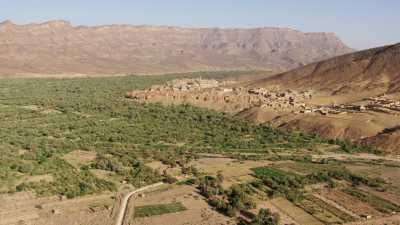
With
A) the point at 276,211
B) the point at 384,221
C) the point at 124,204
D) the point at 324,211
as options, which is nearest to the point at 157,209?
the point at 124,204

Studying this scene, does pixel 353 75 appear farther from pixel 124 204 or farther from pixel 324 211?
pixel 124 204

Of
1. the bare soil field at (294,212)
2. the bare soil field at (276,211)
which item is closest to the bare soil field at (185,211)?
the bare soil field at (276,211)

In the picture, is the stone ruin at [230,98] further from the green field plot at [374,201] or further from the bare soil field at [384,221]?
the bare soil field at [384,221]

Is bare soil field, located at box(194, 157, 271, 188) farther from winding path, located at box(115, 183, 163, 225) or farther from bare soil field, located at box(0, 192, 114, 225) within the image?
bare soil field, located at box(0, 192, 114, 225)

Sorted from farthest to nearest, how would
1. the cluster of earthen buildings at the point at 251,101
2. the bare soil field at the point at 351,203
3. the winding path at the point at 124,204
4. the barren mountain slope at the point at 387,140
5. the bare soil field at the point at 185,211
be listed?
1. the cluster of earthen buildings at the point at 251,101
2. the barren mountain slope at the point at 387,140
3. the bare soil field at the point at 351,203
4. the bare soil field at the point at 185,211
5. the winding path at the point at 124,204

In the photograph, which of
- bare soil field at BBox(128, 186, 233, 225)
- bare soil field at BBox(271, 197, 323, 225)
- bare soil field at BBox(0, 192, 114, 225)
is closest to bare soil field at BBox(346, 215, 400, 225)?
bare soil field at BBox(271, 197, 323, 225)

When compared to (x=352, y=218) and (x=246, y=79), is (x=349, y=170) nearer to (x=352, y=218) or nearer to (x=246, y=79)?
(x=352, y=218)
